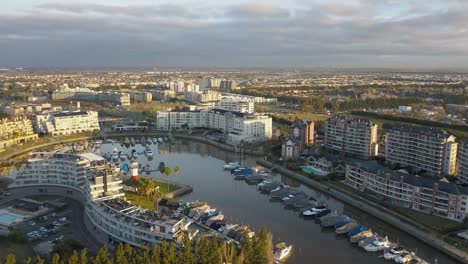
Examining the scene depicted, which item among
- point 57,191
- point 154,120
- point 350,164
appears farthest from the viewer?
point 154,120

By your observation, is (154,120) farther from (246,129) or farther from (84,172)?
(84,172)

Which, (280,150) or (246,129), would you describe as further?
(246,129)

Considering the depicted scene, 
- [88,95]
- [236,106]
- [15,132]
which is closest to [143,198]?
[15,132]

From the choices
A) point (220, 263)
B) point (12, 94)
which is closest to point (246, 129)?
Answer: point (220, 263)

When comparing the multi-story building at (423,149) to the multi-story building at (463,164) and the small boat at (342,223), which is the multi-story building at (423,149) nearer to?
the multi-story building at (463,164)

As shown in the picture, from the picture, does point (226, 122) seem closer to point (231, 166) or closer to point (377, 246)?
point (231, 166)

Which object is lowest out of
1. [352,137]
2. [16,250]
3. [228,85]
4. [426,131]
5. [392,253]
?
[392,253]
